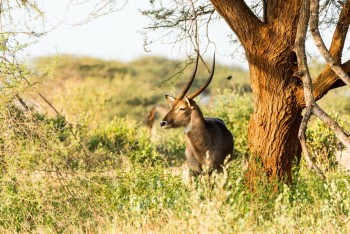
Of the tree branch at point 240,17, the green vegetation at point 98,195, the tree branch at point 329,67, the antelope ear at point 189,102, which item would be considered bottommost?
the green vegetation at point 98,195

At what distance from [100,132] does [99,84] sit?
19.1 metres

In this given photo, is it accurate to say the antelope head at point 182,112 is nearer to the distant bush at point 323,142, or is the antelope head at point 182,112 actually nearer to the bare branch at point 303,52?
the bare branch at point 303,52

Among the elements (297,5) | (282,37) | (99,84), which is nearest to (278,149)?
(282,37)

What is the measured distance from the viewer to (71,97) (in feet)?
60.1

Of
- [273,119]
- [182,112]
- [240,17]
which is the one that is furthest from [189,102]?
[240,17]

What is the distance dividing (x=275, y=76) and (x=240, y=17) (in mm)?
799

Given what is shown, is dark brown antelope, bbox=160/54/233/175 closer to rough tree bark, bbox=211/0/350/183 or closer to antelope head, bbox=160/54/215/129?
antelope head, bbox=160/54/215/129

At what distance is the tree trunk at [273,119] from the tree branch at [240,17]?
294mm

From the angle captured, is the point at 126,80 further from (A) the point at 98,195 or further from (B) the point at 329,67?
(B) the point at 329,67

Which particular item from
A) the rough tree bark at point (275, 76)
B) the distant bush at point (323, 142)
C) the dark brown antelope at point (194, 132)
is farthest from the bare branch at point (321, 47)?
the distant bush at point (323, 142)

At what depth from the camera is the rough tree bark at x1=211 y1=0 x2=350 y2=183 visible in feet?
15.6

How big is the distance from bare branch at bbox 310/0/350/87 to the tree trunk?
0.69 metres

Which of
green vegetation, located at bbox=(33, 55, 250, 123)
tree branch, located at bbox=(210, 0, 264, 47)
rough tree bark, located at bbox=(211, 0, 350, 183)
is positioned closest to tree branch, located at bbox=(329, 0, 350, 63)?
rough tree bark, located at bbox=(211, 0, 350, 183)

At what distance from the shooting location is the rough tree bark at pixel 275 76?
4750 mm
